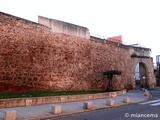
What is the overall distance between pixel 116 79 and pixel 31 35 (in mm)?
13082

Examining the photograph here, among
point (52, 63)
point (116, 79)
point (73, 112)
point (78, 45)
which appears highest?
point (78, 45)

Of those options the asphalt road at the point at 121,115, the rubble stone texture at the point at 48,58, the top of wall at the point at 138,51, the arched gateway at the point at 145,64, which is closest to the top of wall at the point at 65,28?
the rubble stone texture at the point at 48,58

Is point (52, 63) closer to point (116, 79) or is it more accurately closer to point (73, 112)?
point (73, 112)

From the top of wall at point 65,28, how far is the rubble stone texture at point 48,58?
458mm

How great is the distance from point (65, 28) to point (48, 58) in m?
3.73

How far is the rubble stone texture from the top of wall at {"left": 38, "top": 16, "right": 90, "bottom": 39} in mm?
458

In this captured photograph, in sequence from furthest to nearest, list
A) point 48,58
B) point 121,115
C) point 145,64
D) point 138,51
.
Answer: point 145,64 < point 138,51 < point 48,58 < point 121,115

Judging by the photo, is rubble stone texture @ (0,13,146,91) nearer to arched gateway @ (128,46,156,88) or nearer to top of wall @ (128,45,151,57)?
top of wall @ (128,45,151,57)

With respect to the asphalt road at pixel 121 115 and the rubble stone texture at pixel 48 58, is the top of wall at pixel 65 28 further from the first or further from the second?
the asphalt road at pixel 121 115

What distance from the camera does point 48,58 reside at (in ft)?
54.0

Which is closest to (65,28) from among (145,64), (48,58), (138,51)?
(48,58)

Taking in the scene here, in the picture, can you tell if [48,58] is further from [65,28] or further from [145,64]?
[145,64]

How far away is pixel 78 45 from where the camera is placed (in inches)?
765

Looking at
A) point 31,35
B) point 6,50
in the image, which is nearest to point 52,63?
point 31,35
